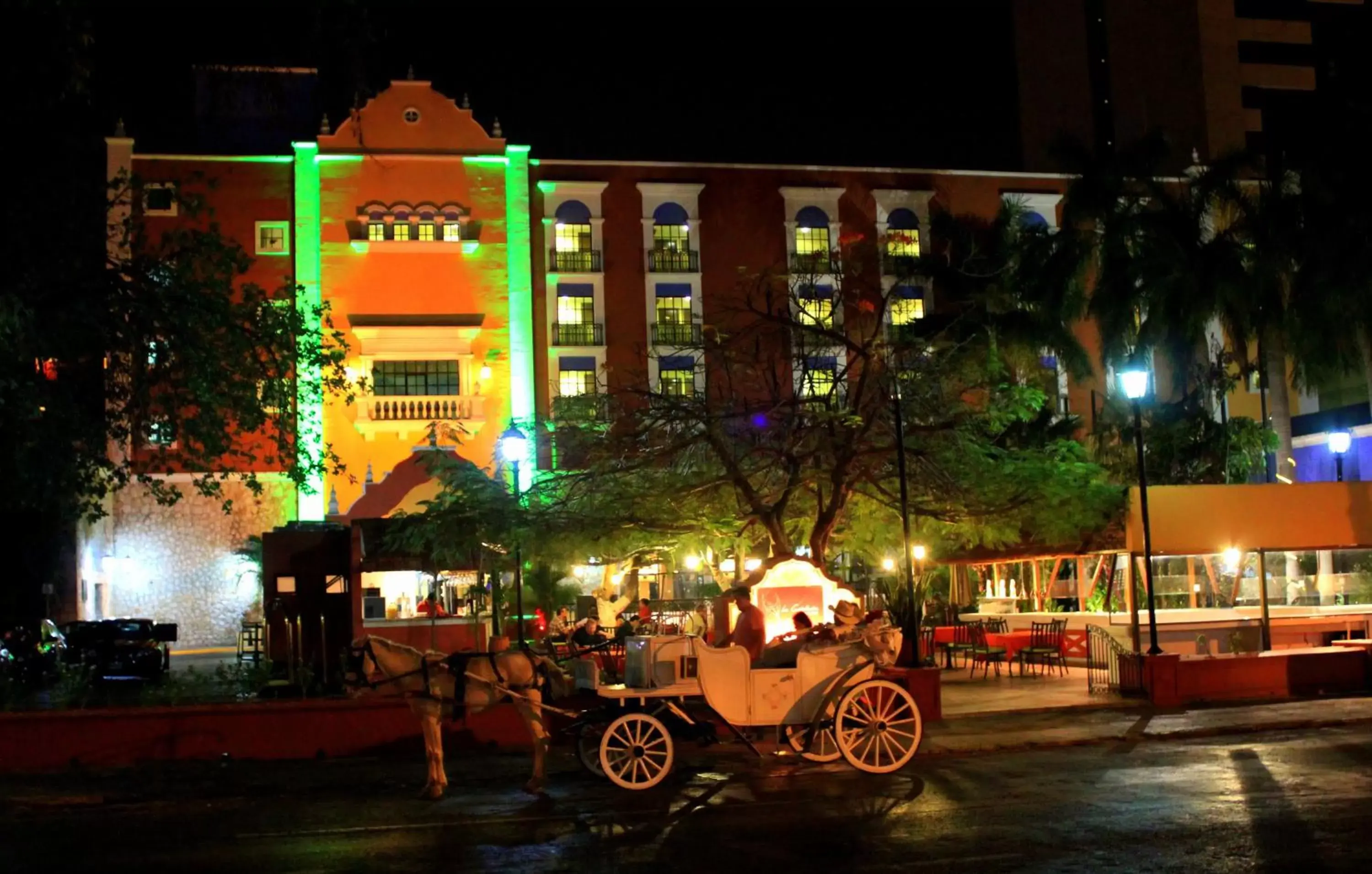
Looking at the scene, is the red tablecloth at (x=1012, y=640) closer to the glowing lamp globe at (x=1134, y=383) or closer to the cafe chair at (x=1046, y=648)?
the cafe chair at (x=1046, y=648)

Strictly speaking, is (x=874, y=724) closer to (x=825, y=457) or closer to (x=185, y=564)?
(x=825, y=457)

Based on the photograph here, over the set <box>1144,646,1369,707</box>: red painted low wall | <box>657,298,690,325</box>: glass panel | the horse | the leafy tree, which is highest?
<box>657,298,690,325</box>: glass panel

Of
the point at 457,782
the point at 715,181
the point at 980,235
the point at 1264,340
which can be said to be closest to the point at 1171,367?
the point at 1264,340

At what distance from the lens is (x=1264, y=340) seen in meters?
32.8

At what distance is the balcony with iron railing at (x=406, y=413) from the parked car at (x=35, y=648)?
37.2 feet

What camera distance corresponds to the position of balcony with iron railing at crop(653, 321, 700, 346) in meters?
23.0

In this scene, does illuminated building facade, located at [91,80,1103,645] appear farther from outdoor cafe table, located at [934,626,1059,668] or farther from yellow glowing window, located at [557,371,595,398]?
outdoor cafe table, located at [934,626,1059,668]

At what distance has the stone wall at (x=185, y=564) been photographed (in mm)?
42625

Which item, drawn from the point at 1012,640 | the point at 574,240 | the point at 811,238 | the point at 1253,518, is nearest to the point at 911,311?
the point at 811,238

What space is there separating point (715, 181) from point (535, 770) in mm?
34868

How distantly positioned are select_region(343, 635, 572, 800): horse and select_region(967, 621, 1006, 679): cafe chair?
46.9 feet

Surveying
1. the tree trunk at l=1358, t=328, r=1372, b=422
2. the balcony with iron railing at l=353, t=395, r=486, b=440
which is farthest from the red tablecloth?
the balcony with iron railing at l=353, t=395, r=486, b=440

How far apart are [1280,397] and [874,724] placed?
2519cm

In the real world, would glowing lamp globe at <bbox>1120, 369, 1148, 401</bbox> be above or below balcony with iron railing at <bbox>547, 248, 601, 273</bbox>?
below
